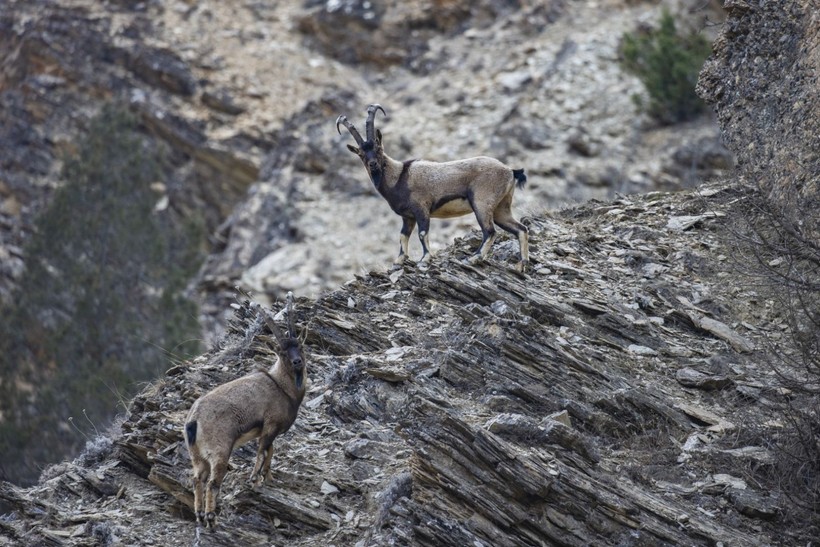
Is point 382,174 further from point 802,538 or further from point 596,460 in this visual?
point 802,538

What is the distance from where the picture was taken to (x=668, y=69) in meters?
29.5

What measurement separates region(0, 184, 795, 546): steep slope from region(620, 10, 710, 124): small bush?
1658 centimetres

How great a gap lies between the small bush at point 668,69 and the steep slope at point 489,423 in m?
16.6

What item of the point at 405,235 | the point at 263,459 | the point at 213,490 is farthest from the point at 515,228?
the point at 213,490

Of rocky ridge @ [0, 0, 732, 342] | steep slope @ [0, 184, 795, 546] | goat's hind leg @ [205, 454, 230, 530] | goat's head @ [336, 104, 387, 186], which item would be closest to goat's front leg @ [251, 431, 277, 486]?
steep slope @ [0, 184, 795, 546]

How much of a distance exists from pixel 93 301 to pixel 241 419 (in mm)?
19271

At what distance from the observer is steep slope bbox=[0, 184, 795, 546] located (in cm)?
877

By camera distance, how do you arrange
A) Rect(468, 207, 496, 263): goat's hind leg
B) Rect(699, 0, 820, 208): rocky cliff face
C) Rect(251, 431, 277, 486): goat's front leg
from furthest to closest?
1. Rect(468, 207, 496, 263): goat's hind leg
2. Rect(699, 0, 820, 208): rocky cliff face
3. Rect(251, 431, 277, 486): goat's front leg

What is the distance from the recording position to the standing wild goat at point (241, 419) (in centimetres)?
884

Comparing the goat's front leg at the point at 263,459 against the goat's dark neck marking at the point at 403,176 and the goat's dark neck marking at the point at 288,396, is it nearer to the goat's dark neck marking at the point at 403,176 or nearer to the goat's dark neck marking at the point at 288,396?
the goat's dark neck marking at the point at 288,396

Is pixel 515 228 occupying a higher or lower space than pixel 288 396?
higher

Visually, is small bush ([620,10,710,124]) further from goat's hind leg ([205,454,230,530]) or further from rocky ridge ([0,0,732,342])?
goat's hind leg ([205,454,230,530])

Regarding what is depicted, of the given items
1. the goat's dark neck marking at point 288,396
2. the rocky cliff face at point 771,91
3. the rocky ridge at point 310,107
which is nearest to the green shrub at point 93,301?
the rocky ridge at point 310,107

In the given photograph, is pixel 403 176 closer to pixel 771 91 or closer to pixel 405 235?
pixel 405 235
